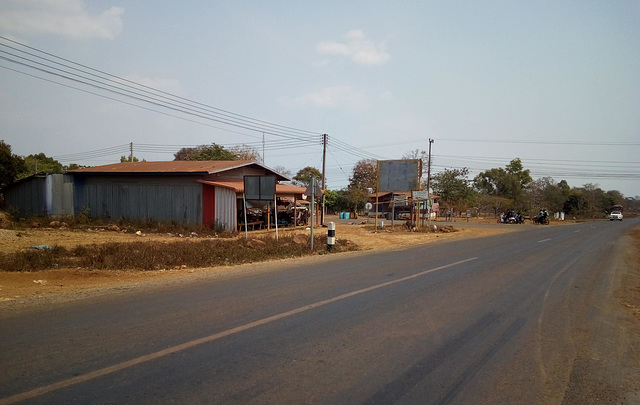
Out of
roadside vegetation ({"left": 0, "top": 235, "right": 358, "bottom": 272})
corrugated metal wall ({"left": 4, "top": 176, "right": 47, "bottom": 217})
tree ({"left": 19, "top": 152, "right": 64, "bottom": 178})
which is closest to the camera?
roadside vegetation ({"left": 0, "top": 235, "right": 358, "bottom": 272})

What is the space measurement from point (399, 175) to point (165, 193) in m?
17.8

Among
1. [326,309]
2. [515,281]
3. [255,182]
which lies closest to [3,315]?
[326,309]

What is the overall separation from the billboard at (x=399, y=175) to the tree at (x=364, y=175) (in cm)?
4062

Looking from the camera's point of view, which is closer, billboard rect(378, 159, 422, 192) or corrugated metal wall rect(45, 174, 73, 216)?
corrugated metal wall rect(45, 174, 73, 216)

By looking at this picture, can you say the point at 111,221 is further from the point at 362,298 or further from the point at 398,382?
the point at 398,382

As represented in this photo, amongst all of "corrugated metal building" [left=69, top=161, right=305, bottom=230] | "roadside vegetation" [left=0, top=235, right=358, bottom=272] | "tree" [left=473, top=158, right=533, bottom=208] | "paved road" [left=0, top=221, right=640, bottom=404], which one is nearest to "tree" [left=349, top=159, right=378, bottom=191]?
"tree" [left=473, top=158, right=533, bottom=208]

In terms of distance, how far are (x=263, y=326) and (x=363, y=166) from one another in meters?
72.9

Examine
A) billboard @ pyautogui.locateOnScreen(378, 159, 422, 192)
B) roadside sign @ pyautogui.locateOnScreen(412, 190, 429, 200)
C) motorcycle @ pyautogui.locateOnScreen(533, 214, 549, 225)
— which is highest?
billboard @ pyautogui.locateOnScreen(378, 159, 422, 192)

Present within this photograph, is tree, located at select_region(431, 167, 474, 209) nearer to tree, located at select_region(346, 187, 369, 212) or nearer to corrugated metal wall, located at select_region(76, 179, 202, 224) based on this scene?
tree, located at select_region(346, 187, 369, 212)

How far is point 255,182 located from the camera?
61.5ft

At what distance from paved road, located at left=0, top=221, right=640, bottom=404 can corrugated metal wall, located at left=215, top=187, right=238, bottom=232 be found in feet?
49.7

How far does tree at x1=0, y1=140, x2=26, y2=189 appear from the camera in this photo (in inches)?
1249

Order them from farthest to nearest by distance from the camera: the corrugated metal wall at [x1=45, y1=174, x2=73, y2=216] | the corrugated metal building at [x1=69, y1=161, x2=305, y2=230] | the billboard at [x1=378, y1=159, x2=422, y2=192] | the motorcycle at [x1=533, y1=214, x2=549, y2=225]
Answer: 1. the motorcycle at [x1=533, y1=214, x2=549, y2=225]
2. the billboard at [x1=378, y1=159, x2=422, y2=192]
3. the corrugated metal wall at [x1=45, y1=174, x2=73, y2=216]
4. the corrugated metal building at [x1=69, y1=161, x2=305, y2=230]

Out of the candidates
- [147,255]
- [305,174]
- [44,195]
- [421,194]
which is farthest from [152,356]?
[305,174]
